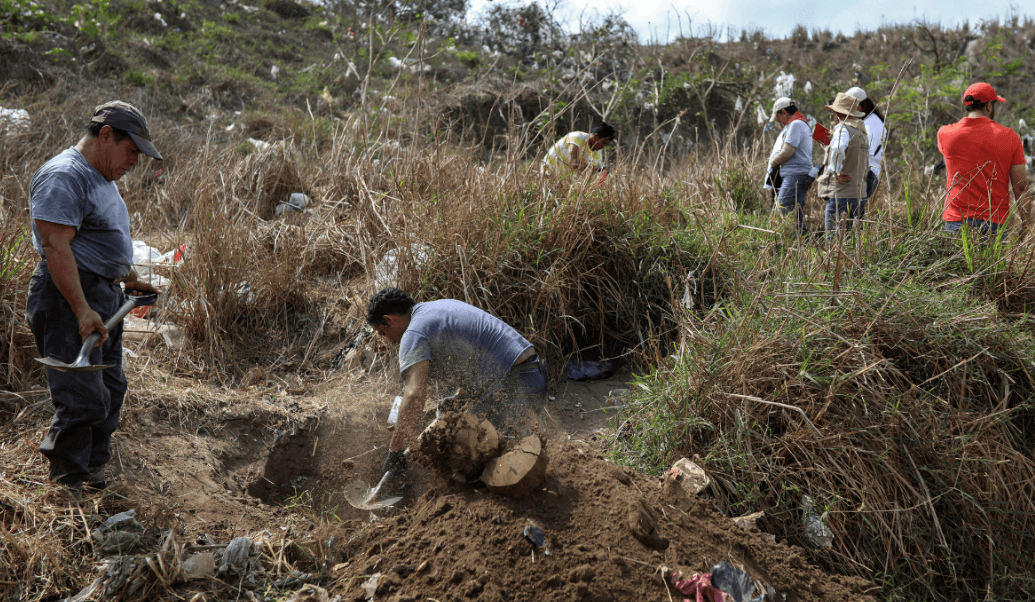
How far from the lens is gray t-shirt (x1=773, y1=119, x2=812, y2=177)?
499cm

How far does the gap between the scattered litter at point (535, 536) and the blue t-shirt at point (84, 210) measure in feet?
6.42

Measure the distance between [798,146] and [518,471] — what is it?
4.12m

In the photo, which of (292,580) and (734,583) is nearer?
(734,583)

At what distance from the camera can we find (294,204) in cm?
564

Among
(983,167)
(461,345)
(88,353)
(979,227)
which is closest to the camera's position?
(88,353)

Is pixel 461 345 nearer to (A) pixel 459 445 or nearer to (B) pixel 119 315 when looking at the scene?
(A) pixel 459 445

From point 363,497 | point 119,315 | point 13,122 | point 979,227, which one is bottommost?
point 363,497

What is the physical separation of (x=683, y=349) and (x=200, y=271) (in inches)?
124

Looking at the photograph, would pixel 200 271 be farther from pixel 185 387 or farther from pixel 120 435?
pixel 120 435

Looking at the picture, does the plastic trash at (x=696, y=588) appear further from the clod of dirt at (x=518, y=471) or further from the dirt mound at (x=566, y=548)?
the clod of dirt at (x=518, y=471)

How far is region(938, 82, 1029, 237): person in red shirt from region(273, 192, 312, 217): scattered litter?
16.2 ft

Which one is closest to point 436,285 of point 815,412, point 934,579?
point 815,412

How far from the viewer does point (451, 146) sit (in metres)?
5.38

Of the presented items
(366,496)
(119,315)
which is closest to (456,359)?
(366,496)
